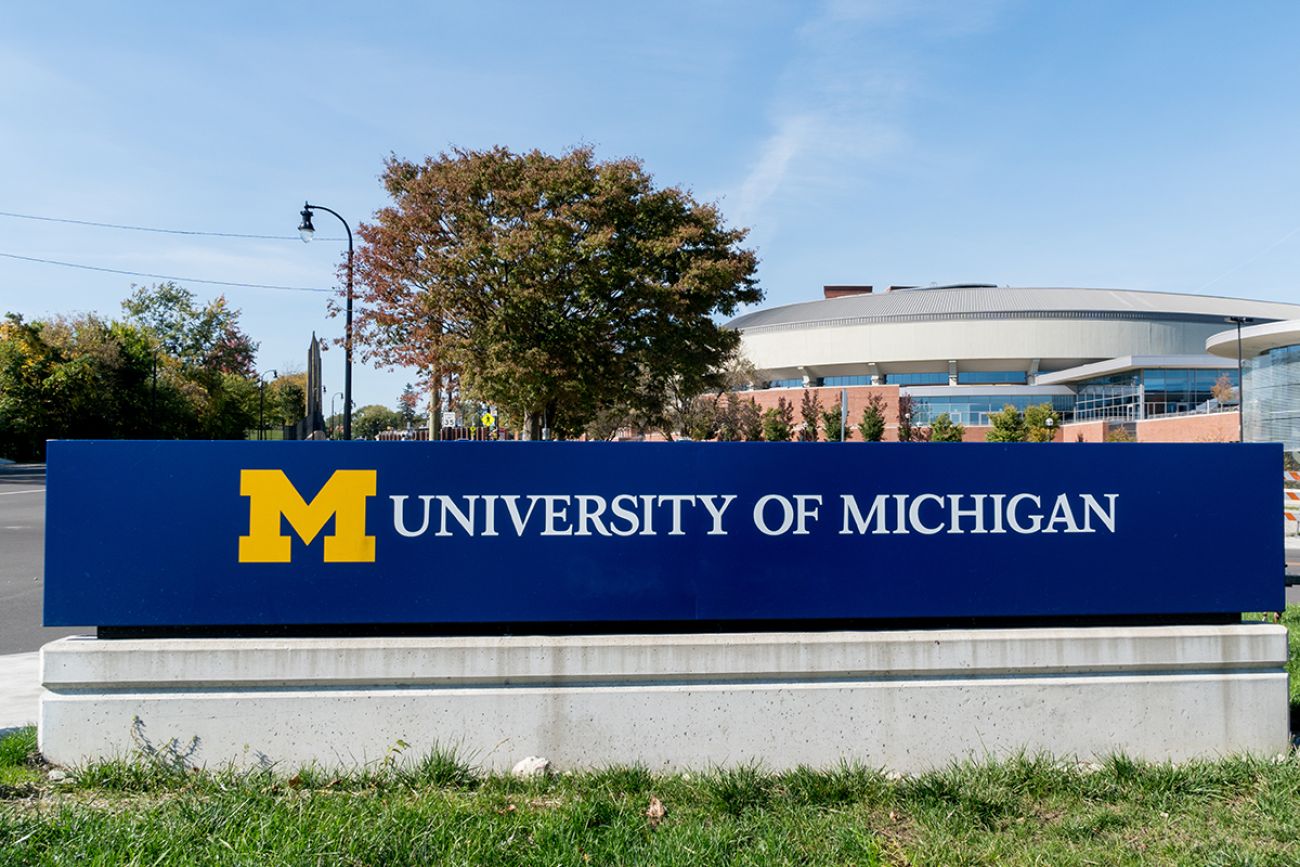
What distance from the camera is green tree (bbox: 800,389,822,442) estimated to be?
62.0m

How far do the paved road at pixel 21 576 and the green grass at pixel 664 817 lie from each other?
484 centimetres

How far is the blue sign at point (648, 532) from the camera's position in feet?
14.1

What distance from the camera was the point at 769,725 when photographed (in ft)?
13.9

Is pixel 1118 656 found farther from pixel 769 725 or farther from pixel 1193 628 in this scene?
pixel 769 725

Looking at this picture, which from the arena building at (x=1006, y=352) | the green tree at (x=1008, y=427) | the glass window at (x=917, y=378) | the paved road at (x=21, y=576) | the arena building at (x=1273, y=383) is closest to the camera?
the paved road at (x=21, y=576)

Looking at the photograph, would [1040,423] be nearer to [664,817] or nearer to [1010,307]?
[1010,307]

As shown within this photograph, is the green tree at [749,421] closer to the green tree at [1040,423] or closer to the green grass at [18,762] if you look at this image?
the green tree at [1040,423]

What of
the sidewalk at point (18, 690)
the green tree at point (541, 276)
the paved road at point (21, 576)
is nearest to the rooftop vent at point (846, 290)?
the green tree at point (541, 276)

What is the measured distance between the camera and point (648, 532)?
4.45 meters

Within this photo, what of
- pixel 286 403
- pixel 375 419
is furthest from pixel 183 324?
pixel 375 419

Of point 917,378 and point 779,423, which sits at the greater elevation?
point 917,378

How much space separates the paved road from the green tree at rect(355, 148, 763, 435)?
1098 centimetres

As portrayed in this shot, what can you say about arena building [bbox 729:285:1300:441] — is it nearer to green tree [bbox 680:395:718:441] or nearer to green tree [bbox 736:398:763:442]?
green tree [bbox 736:398:763:442]

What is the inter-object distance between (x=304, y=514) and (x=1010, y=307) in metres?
95.5
